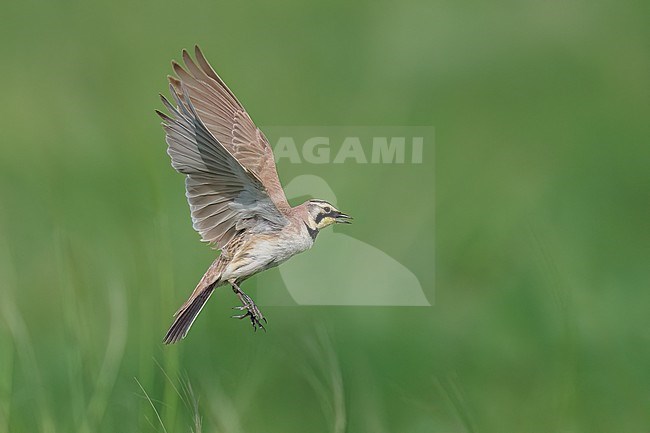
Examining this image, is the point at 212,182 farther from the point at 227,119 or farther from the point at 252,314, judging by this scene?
the point at 227,119

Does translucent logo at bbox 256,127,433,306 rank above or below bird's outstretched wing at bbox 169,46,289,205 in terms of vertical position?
below

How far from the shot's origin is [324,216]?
414cm

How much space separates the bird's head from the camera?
410 cm

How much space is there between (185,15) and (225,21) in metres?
0.35

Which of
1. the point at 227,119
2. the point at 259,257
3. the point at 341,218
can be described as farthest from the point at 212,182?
the point at 227,119

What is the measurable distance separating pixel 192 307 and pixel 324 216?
0.47 metres

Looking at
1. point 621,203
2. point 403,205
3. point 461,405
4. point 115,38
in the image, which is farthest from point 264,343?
point 115,38

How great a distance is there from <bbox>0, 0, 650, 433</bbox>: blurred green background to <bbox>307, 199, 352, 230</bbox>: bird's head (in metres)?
0.33

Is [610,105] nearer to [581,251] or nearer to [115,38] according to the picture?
[581,251]

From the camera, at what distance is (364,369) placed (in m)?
5.57

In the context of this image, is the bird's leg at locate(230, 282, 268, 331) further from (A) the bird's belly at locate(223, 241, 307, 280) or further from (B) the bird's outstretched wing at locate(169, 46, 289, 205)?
(B) the bird's outstretched wing at locate(169, 46, 289, 205)

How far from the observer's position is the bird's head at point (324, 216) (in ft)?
13.4

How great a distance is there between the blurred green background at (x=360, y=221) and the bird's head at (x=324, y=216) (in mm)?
332

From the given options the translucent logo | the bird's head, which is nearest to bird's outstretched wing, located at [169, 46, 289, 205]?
the translucent logo
